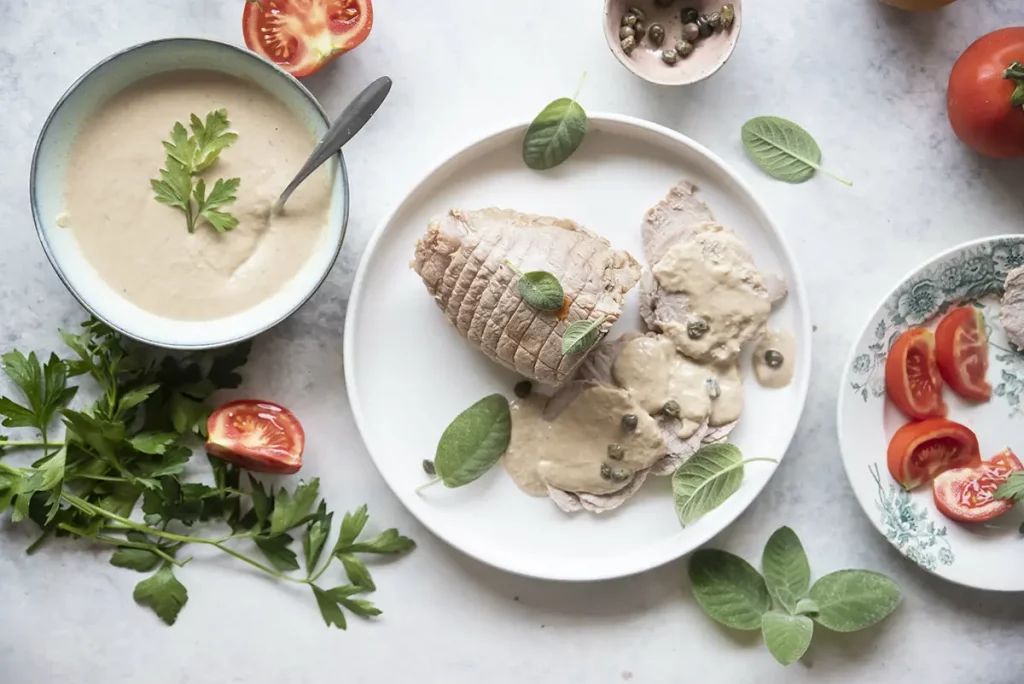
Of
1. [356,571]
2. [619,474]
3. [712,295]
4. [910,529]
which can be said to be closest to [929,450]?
[910,529]


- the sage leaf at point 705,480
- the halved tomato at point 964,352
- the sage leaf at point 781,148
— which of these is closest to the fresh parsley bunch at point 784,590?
the sage leaf at point 705,480

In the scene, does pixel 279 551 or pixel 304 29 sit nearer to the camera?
pixel 304 29

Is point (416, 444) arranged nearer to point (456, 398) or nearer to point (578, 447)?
point (456, 398)

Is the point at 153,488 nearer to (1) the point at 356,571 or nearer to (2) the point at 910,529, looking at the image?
(1) the point at 356,571

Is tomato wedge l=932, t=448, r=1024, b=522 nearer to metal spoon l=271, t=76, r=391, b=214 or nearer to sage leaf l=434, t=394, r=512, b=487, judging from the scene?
sage leaf l=434, t=394, r=512, b=487

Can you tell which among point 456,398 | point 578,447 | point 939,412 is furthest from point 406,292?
point 939,412

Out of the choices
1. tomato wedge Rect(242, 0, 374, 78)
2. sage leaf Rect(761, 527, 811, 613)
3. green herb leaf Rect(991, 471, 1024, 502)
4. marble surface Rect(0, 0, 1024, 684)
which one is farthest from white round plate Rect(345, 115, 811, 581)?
green herb leaf Rect(991, 471, 1024, 502)

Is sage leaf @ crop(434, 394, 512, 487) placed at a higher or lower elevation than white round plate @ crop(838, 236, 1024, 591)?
lower
